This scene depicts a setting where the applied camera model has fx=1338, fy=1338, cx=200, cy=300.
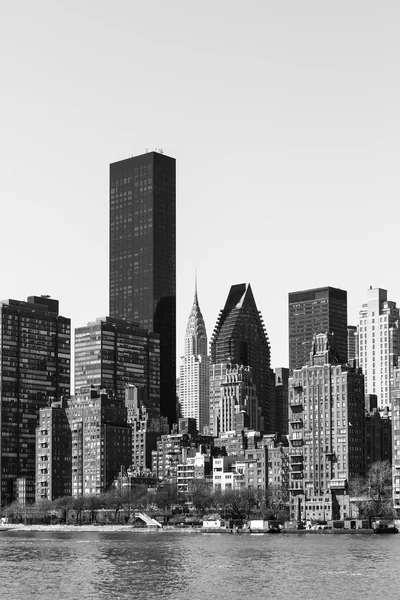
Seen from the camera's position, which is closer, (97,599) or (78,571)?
(97,599)

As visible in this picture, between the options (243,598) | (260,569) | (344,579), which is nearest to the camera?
(243,598)

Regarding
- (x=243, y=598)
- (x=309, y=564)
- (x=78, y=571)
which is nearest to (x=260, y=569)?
(x=309, y=564)

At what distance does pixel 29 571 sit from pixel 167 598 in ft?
153

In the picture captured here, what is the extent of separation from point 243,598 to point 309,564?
47.4 m

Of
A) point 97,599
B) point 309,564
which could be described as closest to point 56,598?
point 97,599

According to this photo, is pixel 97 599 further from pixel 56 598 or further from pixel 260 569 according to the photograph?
pixel 260 569

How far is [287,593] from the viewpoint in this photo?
15912 centimetres

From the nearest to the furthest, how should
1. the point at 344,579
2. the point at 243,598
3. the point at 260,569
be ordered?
the point at 243,598, the point at 344,579, the point at 260,569

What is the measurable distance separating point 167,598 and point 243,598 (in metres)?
8.73

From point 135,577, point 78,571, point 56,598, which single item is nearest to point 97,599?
point 56,598

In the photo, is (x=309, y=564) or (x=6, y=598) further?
(x=309, y=564)

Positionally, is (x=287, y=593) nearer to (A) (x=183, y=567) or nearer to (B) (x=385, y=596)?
(B) (x=385, y=596)

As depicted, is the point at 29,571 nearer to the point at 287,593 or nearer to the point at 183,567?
the point at 183,567

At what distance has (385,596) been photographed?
15475 centimetres
